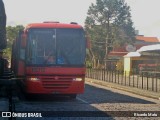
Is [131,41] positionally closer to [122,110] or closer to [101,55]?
[101,55]

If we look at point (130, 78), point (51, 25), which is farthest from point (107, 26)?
point (51, 25)

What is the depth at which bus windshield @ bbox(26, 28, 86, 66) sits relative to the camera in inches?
658

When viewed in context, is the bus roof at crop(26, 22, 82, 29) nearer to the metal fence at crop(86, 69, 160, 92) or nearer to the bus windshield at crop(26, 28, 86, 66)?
the bus windshield at crop(26, 28, 86, 66)

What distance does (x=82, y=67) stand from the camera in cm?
1688

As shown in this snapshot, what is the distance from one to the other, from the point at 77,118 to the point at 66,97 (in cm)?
739

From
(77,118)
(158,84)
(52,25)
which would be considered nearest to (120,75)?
(158,84)

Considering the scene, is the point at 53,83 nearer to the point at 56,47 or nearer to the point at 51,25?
the point at 56,47

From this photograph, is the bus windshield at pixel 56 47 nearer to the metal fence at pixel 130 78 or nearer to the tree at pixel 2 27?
the tree at pixel 2 27

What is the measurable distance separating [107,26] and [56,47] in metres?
62.1

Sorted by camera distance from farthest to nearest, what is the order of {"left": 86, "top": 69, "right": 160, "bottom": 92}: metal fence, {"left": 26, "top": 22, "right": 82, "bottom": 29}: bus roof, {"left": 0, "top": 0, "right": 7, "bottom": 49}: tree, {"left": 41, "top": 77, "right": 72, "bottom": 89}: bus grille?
{"left": 86, "top": 69, "right": 160, "bottom": 92}: metal fence, {"left": 26, "top": 22, "right": 82, "bottom": 29}: bus roof, {"left": 41, "top": 77, "right": 72, "bottom": 89}: bus grille, {"left": 0, "top": 0, "right": 7, "bottom": 49}: tree

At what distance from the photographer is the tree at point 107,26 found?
77500mm

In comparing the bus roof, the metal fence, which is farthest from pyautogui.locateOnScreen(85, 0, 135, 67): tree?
the bus roof

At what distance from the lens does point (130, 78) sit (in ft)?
111

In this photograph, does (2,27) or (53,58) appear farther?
(53,58)
